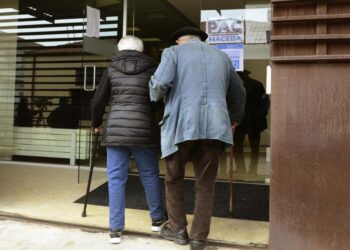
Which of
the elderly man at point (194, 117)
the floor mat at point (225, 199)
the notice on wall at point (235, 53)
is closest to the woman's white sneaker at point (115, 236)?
the elderly man at point (194, 117)

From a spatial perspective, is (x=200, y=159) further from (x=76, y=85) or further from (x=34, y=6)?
(x=34, y=6)

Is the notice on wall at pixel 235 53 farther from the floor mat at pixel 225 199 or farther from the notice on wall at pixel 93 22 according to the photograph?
the notice on wall at pixel 93 22

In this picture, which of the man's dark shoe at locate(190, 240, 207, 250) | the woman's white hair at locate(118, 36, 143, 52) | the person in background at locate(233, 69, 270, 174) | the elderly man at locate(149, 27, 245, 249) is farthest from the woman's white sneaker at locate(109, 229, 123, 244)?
the person in background at locate(233, 69, 270, 174)

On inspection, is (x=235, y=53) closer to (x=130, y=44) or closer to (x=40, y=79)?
(x=130, y=44)

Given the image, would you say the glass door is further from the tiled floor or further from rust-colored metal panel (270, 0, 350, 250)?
rust-colored metal panel (270, 0, 350, 250)

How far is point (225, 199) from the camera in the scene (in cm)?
466

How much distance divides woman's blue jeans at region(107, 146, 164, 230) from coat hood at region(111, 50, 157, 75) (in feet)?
2.06

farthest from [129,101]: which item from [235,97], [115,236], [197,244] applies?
[197,244]

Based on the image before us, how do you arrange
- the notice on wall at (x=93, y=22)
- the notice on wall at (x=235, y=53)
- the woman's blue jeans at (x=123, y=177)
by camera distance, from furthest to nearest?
1. the notice on wall at (x=93, y=22)
2. the notice on wall at (x=235, y=53)
3. the woman's blue jeans at (x=123, y=177)

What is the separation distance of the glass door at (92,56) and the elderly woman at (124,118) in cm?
181

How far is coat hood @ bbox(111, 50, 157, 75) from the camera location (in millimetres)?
3418

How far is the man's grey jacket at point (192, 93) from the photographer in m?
3.05

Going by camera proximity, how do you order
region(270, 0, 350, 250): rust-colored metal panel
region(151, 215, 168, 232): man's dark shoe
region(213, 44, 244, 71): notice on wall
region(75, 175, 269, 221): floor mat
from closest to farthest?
region(270, 0, 350, 250): rust-colored metal panel < region(151, 215, 168, 232): man's dark shoe < region(75, 175, 269, 221): floor mat < region(213, 44, 244, 71): notice on wall

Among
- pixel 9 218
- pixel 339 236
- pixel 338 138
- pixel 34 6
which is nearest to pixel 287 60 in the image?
pixel 338 138
